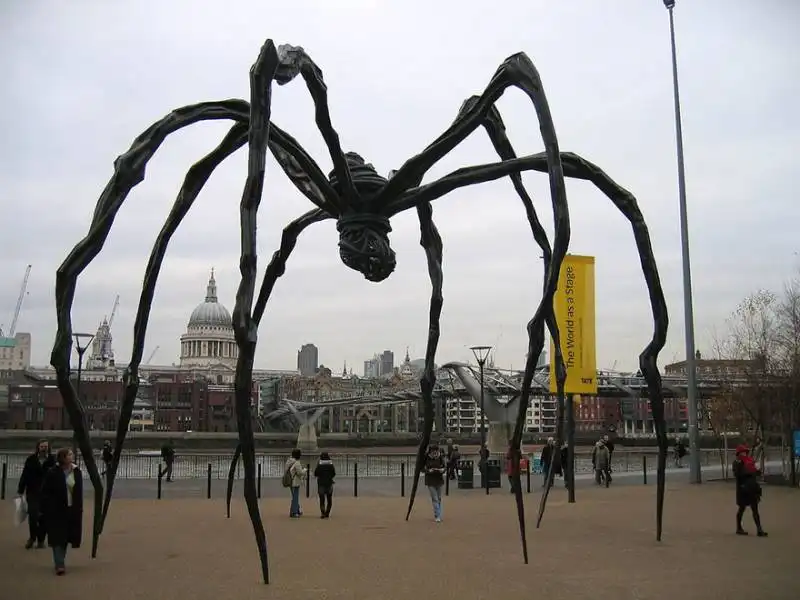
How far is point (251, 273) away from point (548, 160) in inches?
120

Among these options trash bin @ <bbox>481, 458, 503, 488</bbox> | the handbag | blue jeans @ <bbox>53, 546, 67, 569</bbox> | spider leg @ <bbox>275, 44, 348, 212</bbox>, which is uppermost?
spider leg @ <bbox>275, 44, 348, 212</bbox>

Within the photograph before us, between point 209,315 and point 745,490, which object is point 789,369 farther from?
point 209,315

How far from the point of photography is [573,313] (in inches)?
721

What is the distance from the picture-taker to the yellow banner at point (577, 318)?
18.1 m

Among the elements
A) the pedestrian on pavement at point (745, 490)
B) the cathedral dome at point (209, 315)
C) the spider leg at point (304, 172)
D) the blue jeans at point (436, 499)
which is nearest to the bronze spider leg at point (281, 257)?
the spider leg at point (304, 172)

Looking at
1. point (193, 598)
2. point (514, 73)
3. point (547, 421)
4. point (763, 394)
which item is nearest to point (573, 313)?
point (763, 394)

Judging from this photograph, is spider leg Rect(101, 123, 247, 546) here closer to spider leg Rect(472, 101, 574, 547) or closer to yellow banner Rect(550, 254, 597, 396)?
spider leg Rect(472, 101, 574, 547)

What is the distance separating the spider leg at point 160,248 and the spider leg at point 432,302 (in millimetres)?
3384

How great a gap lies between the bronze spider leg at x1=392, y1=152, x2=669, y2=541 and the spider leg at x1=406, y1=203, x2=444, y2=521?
2.38 metres

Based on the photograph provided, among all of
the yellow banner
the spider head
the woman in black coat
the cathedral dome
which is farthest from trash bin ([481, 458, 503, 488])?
the cathedral dome

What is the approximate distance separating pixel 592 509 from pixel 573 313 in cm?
454

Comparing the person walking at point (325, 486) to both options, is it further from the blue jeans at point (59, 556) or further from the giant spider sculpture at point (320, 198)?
the giant spider sculpture at point (320, 198)

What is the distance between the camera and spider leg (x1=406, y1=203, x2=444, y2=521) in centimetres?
1090

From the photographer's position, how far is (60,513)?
8805 millimetres
